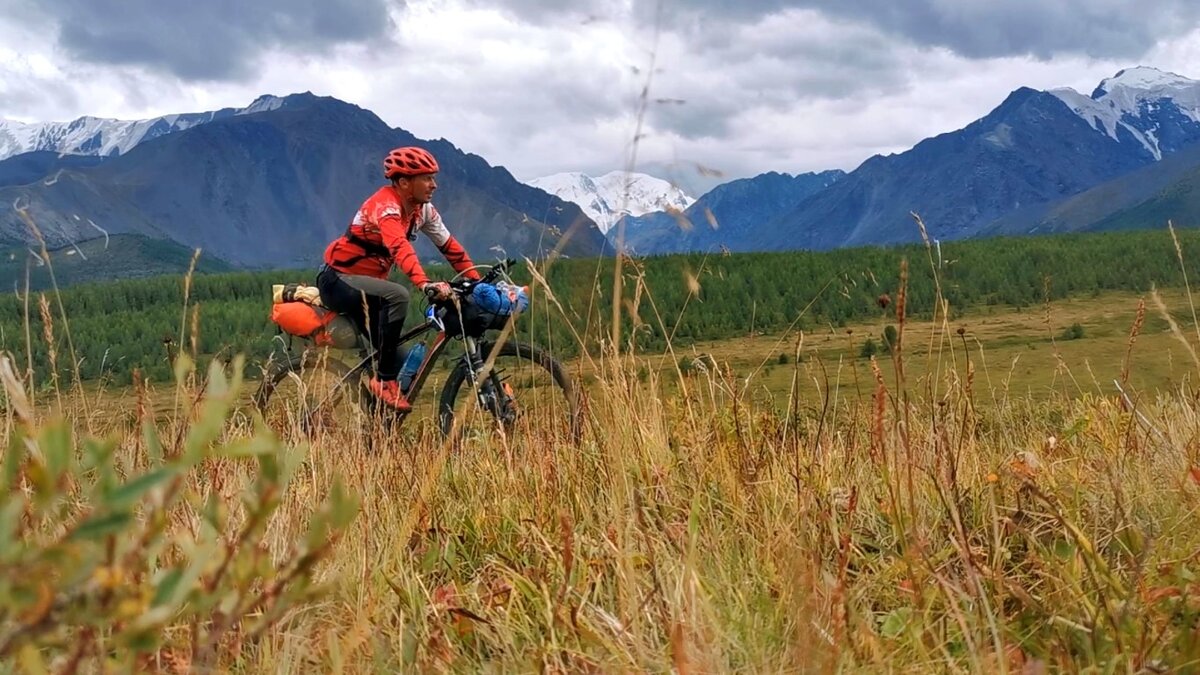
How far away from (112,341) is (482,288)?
29.2 m

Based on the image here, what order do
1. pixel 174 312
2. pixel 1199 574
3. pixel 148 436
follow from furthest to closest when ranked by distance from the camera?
pixel 174 312 < pixel 1199 574 < pixel 148 436

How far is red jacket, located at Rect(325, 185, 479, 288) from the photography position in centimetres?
571

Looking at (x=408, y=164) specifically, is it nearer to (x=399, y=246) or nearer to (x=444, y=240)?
(x=399, y=246)

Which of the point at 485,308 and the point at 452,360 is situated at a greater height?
the point at 485,308

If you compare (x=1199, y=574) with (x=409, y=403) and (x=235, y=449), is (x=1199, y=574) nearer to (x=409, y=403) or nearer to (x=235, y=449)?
(x=235, y=449)

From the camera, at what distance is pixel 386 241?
18.7ft

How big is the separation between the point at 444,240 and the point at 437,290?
3.03 feet

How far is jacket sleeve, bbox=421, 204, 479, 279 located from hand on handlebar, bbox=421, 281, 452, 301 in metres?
0.52

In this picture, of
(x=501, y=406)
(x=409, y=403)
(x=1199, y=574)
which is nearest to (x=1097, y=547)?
(x=1199, y=574)

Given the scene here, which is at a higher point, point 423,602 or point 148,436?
point 148,436

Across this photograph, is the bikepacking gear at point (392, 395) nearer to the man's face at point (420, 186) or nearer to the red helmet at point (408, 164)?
the man's face at point (420, 186)

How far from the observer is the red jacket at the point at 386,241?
571cm

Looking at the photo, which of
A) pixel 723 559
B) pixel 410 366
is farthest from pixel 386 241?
pixel 723 559

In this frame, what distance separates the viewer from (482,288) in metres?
5.81
